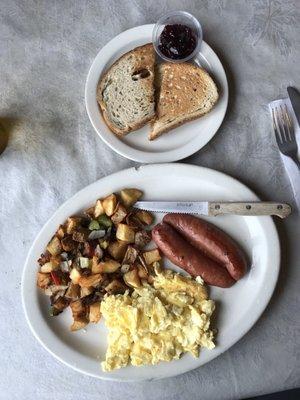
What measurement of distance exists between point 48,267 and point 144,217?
1.61 feet

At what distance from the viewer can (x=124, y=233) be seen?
2691 millimetres

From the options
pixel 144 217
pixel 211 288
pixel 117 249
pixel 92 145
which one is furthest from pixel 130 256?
pixel 92 145

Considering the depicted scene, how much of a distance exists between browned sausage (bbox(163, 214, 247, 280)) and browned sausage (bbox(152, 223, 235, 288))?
0.03 m

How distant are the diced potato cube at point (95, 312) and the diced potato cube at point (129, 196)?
474 millimetres

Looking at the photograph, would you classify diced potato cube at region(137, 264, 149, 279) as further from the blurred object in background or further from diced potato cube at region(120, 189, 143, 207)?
the blurred object in background

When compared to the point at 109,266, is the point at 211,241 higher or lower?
higher

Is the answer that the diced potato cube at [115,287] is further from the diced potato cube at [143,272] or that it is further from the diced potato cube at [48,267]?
the diced potato cube at [48,267]

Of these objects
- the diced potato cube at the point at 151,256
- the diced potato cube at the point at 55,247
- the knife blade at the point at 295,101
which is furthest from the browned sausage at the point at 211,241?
the knife blade at the point at 295,101

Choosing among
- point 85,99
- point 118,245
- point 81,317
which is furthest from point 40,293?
point 85,99

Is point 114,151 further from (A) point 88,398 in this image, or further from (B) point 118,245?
(A) point 88,398

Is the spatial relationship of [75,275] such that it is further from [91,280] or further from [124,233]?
[124,233]

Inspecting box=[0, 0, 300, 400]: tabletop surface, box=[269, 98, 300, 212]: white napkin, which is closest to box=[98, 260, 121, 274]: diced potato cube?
box=[0, 0, 300, 400]: tabletop surface

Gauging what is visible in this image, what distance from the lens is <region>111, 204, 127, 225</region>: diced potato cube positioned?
2.71m

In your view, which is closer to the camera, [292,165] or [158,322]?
[158,322]
